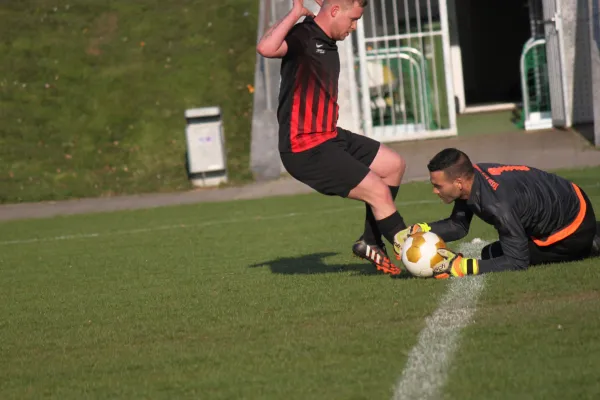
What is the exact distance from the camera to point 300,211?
13.5 metres

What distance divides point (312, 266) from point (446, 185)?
208 centimetres

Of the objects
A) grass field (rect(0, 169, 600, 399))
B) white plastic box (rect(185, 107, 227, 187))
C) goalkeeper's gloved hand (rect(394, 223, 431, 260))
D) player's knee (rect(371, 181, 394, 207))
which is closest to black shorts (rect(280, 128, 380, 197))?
player's knee (rect(371, 181, 394, 207))

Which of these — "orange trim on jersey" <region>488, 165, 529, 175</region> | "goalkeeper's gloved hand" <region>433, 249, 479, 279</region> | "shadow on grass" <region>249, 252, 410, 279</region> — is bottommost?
"shadow on grass" <region>249, 252, 410, 279</region>

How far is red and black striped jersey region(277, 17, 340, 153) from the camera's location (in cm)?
723

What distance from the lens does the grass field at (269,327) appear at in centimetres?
461

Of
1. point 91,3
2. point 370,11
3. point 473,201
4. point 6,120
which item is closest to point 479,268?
point 473,201

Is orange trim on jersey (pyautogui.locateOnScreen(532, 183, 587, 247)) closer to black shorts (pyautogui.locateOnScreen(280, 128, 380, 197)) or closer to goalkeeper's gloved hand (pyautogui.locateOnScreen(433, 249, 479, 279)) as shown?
goalkeeper's gloved hand (pyautogui.locateOnScreen(433, 249, 479, 279))

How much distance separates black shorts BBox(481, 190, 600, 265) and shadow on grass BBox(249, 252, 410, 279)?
0.89m

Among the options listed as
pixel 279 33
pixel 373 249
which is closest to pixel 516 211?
pixel 373 249

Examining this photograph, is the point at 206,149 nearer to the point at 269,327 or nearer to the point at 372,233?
the point at 372,233

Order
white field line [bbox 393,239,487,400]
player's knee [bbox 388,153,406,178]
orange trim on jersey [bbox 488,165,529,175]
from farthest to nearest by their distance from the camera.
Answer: player's knee [bbox 388,153,406,178] < orange trim on jersey [bbox 488,165,529,175] < white field line [bbox 393,239,487,400]

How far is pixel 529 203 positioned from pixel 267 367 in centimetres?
242

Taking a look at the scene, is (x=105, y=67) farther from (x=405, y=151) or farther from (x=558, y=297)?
(x=558, y=297)

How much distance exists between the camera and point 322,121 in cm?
734
